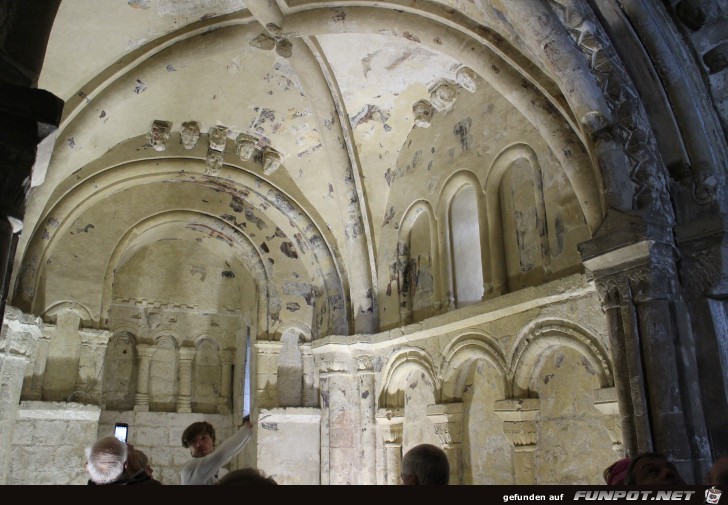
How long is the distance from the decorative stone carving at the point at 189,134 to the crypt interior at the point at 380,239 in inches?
1.2

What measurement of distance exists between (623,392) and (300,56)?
5.45 meters

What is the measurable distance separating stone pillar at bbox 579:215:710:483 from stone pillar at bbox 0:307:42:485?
6446mm

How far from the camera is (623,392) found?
4.65m

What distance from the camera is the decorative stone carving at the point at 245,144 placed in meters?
9.35

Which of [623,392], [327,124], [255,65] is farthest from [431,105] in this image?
[623,392]

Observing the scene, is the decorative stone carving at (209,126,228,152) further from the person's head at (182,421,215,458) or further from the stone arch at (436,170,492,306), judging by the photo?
the person's head at (182,421,215,458)

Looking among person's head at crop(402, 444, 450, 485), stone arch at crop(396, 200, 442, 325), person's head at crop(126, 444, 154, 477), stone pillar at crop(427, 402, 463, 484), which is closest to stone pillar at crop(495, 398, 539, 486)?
stone pillar at crop(427, 402, 463, 484)

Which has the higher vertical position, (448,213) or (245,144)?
(245,144)

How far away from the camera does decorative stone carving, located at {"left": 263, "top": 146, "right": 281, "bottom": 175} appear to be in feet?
31.2

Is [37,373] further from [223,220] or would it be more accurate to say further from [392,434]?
[392,434]

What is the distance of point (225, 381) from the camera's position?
11.5m

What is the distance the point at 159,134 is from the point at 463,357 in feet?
16.5

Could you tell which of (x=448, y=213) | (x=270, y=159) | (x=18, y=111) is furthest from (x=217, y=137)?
(x=18, y=111)

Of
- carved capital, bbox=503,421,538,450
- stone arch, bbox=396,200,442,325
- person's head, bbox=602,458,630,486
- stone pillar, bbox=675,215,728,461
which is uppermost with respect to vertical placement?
stone arch, bbox=396,200,442,325
